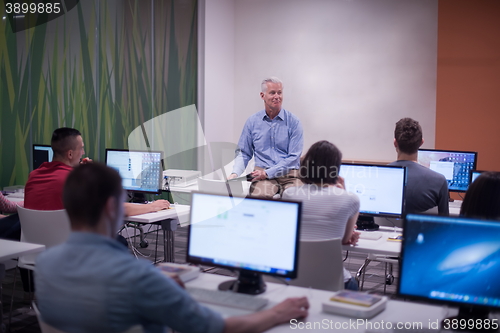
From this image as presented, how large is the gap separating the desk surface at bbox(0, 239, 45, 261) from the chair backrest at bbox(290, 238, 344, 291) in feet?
5.13

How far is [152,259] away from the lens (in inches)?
219

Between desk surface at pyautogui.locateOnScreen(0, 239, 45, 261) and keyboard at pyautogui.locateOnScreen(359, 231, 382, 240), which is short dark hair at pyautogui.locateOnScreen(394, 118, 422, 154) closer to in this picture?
keyboard at pyautogui.locateOnScreen(359, 231, 382, 240)

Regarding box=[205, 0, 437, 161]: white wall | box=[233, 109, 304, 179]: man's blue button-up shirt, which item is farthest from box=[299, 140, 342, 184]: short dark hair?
box=[205, 0, 437, 161]: white wall

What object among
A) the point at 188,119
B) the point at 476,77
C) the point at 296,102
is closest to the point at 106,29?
the point at 188,119

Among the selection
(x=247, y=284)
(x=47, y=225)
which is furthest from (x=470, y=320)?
(x=47, y=225)

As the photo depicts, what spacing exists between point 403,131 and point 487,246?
1845mm

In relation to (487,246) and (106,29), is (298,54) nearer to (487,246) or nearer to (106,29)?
(106,29)

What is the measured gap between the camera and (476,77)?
21.0 ft

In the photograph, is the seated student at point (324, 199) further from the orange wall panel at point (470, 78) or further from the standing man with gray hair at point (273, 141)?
the orange wall panel at point (470, 78)

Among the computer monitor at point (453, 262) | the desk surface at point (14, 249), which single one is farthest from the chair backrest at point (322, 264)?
the desk surface at point (14, 249)

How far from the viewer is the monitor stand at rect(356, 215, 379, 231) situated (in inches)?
141

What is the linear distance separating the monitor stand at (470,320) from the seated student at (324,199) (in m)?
0.85

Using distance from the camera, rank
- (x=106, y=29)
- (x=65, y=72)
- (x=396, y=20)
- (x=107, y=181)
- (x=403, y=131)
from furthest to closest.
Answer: (x=396, y=20) < (x=106, y=29) < (x=65, y=72) < (x=403, y=131) < (x=107, y=181)

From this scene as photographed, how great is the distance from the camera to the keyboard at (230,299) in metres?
1.99
